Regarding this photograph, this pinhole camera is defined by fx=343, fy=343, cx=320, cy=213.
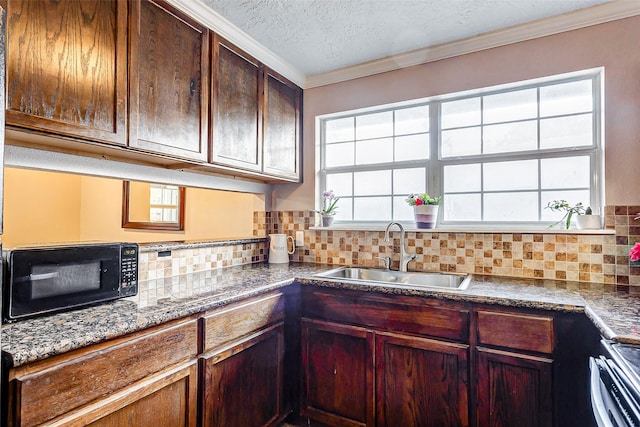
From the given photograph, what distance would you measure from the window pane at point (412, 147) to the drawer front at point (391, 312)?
115cm

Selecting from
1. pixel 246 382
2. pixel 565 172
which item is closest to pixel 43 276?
pixel 246 382

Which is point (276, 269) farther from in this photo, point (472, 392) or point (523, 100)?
point (523, 100)

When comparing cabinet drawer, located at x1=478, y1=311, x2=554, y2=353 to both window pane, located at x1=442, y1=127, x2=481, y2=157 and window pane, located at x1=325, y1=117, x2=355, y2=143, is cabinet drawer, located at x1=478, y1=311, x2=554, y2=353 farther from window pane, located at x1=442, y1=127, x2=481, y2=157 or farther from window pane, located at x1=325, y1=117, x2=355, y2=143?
window pane, located at x1=325, y1=117, x2=355, y2=143

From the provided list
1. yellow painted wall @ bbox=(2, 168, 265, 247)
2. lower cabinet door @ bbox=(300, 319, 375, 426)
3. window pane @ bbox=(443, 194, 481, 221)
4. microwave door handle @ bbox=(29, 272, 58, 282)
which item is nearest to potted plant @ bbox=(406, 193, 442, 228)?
window pane @ bbox=(443, 194, 481, 221)

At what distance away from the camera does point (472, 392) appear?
159 centimetres

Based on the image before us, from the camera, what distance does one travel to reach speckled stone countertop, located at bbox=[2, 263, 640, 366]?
40.4 inches

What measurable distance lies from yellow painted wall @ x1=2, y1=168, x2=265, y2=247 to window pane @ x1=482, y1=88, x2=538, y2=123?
5.87 ft

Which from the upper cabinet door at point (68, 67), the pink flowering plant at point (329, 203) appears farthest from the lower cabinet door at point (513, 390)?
the upper cabinet door at point (68, 67)

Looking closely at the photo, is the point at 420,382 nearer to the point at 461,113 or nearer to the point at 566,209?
the point at 566,209

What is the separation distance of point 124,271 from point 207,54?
1238 millimetres

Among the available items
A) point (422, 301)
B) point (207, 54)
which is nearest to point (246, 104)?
point (207, 54)

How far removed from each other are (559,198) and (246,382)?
2.06 m

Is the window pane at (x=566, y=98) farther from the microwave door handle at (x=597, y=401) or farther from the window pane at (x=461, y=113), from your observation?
the microwave door handle at (x=597, y=401)

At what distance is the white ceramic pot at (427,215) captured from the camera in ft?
7.34
